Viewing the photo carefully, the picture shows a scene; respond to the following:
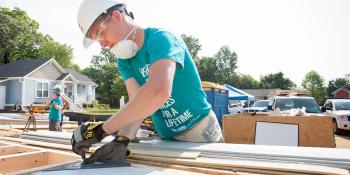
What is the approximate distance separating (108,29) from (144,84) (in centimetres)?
48

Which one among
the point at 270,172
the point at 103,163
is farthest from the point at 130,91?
the point at 270,172

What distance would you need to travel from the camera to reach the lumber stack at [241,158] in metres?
1.80

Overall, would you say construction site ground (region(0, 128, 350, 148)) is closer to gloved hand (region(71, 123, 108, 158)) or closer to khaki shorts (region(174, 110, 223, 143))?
gloved hand (region(71, 123, 108, 158))

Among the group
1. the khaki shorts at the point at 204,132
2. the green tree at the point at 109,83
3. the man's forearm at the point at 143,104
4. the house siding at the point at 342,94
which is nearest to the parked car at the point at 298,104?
the khaki shorts at the point at 204,132

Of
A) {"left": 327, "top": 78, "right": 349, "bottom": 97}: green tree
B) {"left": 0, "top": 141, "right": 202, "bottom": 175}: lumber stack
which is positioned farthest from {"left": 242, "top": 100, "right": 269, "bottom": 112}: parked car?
{"left": 327, "top": 78, "right": 349, "bottom": 97}: green tree

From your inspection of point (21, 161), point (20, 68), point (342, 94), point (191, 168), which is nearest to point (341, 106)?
point (191, 168)

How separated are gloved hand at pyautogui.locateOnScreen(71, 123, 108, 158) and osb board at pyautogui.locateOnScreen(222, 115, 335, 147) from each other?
4.87 meters

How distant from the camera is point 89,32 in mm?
2176

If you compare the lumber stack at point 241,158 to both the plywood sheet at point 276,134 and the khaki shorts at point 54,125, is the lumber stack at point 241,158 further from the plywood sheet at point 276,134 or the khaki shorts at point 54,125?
the khaki shorts at point 54,125

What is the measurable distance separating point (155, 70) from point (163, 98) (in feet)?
0.61

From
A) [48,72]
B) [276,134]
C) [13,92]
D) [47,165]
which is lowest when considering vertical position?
[276,134]

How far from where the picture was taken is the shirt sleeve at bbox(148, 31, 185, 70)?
185 cm

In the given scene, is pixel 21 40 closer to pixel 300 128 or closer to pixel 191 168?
pixel 300 128

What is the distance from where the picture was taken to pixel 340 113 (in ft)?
44.6
